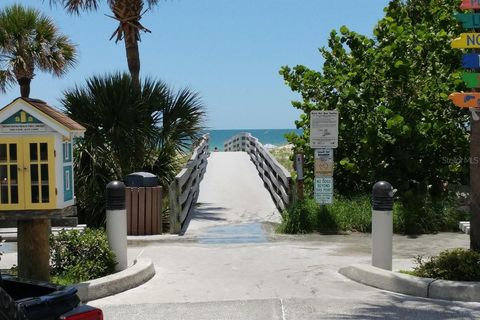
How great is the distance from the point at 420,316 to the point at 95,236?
399 centimetres

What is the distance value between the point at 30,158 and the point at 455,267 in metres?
4.83

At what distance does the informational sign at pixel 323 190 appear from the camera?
12.7m

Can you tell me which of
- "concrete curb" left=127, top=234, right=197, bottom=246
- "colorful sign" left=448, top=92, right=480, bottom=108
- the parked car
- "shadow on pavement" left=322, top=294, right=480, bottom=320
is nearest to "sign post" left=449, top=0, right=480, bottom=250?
"colorful sign" left=448, top=92, right=480, bottom=108

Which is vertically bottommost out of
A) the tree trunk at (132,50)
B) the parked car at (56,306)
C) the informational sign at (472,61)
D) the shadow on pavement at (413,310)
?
the shadow on pavement at (413,310)

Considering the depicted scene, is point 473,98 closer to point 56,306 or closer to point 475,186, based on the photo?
point 475,186

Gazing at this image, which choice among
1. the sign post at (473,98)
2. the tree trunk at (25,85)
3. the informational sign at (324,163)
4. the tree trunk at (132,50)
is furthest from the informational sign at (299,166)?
the tree trunk at (25,85)

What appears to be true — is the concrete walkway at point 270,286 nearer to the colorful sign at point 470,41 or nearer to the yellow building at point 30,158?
the yellow building at point 30,158

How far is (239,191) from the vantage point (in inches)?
713

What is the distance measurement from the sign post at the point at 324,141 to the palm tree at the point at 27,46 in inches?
311

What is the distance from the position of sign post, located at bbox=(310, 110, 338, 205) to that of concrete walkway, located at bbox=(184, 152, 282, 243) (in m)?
1.55

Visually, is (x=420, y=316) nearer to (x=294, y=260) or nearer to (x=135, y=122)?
(x=294, y=260)

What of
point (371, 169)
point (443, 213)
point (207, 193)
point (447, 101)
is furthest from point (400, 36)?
point (207, 193)

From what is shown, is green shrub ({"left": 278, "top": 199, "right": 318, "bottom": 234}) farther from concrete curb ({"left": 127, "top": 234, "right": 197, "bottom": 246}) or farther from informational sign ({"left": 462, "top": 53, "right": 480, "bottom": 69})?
informational sign ({"left": 462, "top": 53, "right": 480, "bottom": 69})

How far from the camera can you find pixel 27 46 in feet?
57.2
